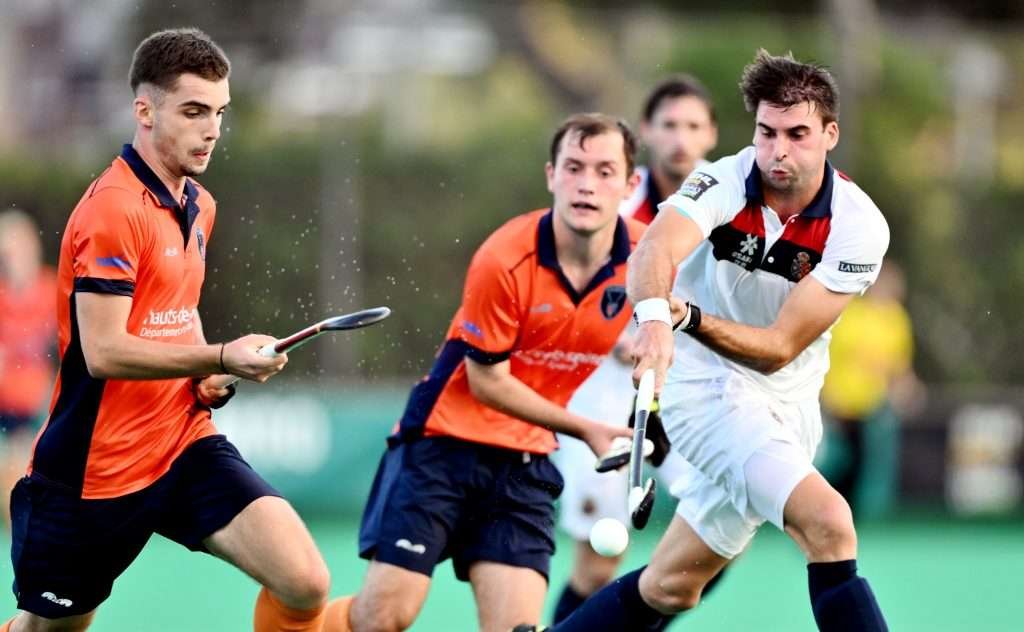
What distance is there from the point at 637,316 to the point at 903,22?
12.1m

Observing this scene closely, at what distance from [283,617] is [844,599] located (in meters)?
1.76

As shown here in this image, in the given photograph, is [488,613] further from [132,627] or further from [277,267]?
[277,267]

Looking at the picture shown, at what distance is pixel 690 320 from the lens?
5129mm

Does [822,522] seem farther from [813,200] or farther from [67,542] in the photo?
[67,542]

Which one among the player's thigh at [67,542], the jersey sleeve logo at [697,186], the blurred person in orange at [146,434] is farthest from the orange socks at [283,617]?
the jersey sleeve logo at [697,186]

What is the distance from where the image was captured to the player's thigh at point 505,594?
595cm

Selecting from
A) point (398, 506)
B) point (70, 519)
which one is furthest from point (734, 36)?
point (70, 519)

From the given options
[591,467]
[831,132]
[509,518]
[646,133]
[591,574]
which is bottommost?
[591,574]

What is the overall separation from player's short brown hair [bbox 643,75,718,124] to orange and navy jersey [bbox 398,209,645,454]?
118 centimetres

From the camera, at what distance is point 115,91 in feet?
46.9

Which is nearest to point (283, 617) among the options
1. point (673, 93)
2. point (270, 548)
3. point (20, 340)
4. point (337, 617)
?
point (270, 548)

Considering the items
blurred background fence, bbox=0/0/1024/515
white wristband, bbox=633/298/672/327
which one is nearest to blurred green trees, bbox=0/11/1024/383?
blurred background fence, bbox=0/0/1024/515

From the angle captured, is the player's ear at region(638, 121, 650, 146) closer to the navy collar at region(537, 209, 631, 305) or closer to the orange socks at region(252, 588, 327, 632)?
the navy collar at region(537, 209, 631, 305)

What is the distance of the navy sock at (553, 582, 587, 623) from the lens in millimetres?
7316
